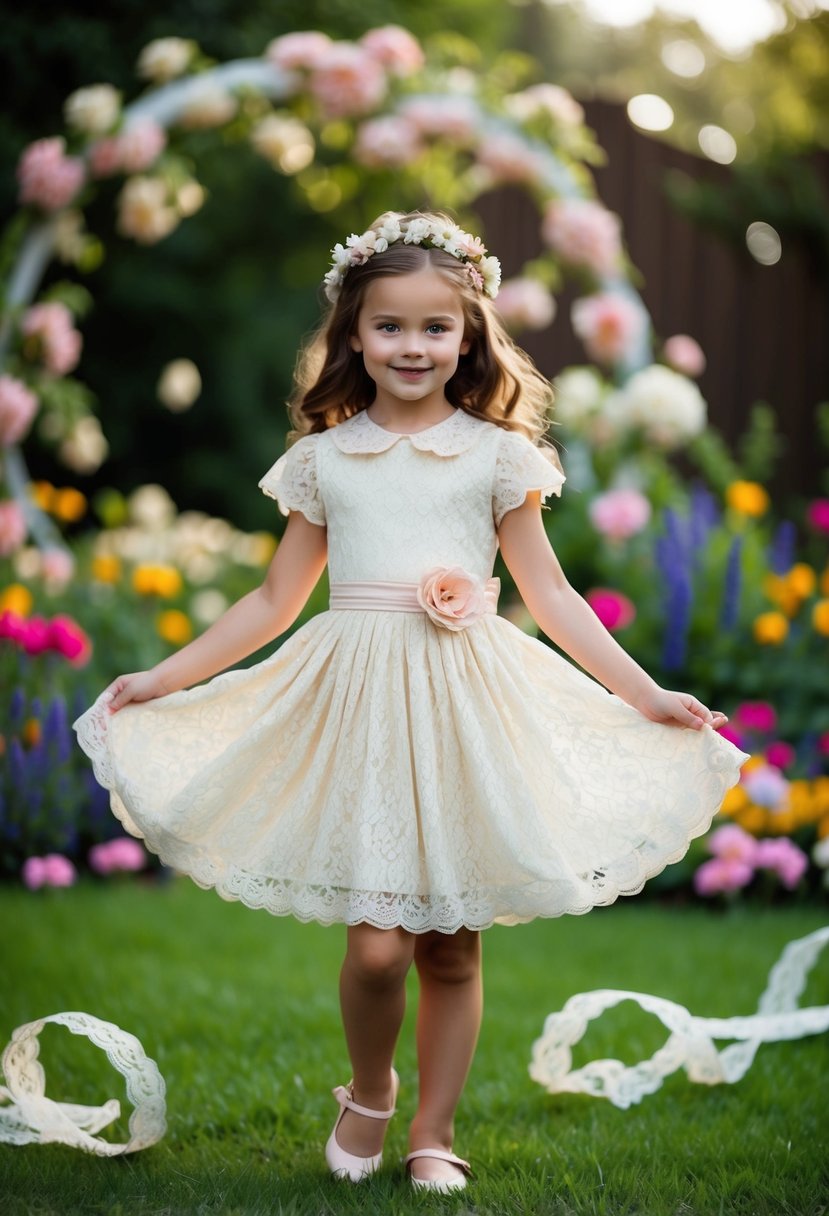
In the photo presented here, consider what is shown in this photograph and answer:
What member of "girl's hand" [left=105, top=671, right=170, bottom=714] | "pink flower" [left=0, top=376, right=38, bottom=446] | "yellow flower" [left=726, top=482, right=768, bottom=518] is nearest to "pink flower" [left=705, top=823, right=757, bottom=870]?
"yellow flower" [left=726, top=482, right=768, bottom=518]

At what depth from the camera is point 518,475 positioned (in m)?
2.40

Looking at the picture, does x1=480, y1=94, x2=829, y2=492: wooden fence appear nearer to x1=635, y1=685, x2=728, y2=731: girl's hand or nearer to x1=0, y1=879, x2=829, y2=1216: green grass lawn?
x1=0, y1=879, x2=829, y2=1216: green grass lawn

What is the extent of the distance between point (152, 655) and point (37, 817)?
1072mm

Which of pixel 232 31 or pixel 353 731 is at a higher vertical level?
pixel 232 31

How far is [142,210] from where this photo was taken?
5.79 metres

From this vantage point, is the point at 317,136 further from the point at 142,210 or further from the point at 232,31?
the point at 142,210

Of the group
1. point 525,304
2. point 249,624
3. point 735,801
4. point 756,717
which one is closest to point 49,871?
point 249,624

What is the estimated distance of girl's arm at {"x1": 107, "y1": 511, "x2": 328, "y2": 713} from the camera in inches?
97.0

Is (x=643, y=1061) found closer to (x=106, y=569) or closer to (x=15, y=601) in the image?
(x=15, y=601)

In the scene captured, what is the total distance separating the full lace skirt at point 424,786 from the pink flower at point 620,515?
8.84 feet

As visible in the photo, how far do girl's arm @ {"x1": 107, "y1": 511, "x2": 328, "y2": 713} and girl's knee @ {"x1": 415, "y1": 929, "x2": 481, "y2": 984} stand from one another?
0.60 m

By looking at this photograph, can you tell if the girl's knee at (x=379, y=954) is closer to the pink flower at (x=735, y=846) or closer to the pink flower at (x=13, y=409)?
the pink flower at (x=735, y=846)

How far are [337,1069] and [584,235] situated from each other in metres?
4.04

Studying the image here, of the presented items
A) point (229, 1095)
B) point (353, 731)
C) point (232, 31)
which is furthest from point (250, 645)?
point (232, 31)
